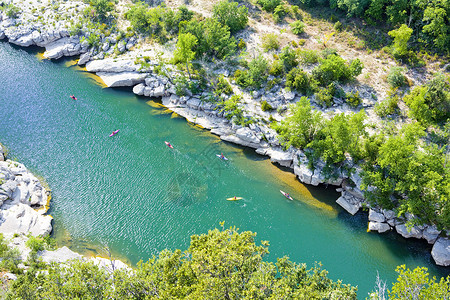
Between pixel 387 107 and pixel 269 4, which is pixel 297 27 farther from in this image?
pixel 387 107

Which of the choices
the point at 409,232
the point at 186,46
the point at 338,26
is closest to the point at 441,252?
the point at 409,232

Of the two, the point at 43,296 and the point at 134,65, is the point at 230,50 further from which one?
the point at 43,296

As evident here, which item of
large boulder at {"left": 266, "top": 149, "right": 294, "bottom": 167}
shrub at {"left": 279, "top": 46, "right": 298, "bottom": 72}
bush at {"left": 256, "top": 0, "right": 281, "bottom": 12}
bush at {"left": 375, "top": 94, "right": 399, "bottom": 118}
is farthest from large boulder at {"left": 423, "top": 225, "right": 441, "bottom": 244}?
bush at {"left": 256, "top": 0, "right": 281, "bottom": 12}

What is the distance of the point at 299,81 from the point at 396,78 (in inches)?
620

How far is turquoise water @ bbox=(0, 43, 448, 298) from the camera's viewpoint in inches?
1706

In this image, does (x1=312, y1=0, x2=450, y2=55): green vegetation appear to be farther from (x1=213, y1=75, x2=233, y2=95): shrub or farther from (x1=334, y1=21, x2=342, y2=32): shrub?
(x1=213, y1=75, x2=233, y2=95): shrub

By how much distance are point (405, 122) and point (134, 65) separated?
50528mm

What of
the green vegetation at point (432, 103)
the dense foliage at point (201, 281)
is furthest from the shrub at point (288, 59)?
the dense foliage at point (201, 281)

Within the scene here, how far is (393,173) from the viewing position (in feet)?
147

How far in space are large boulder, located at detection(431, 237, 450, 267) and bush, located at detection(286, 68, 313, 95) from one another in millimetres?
29445

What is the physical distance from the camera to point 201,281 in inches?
1211

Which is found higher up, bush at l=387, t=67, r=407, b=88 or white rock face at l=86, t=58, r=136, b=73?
bush at l=387, t=67, r=407, b=88

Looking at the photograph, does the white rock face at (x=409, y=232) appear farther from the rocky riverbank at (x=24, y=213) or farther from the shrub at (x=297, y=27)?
the shrub at (x=297, y=27)

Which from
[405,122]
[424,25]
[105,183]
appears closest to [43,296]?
[105,183]
